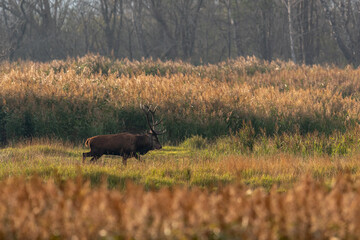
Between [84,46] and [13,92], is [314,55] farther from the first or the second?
[13,92]

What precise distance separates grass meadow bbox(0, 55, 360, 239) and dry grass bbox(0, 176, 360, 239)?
0.04 feet

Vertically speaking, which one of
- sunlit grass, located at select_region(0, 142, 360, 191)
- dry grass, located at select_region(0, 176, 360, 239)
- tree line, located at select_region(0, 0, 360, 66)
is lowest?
sunlit grass, located at select_region(0, 142, 360, 191)

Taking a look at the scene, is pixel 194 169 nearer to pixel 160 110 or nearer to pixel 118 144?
pixel 118 144

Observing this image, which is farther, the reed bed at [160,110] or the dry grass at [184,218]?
the reed bed at [160,110]

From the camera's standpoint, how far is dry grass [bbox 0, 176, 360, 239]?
13.7 ft

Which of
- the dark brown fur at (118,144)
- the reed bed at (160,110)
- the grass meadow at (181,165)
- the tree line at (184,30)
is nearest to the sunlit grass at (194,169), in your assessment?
the grass meadow at (181,165)

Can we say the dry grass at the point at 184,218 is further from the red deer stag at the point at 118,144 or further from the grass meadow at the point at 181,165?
the red deer stag at the point at 118,144

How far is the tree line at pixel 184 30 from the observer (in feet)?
135

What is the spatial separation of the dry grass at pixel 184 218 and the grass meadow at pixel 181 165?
1 centimetres

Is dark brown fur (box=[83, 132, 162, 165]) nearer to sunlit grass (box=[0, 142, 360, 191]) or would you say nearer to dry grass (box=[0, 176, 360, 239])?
sunlit grass (box=[0, 142, 360, 191])

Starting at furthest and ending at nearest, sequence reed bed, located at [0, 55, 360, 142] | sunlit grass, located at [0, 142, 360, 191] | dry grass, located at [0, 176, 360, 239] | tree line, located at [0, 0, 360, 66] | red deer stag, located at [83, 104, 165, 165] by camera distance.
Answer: tree line, located at [0, 0, 360, 66], reed bed, located at [0, 55, 360, 142], red deer stag, located at [83, 104, 165, 165], sunlit grass, located at [0, 142, 360, 191], dry grass, located at [0, 176, 360, 239]

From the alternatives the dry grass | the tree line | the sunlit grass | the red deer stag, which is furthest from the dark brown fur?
the tree line

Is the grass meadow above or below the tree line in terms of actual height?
below

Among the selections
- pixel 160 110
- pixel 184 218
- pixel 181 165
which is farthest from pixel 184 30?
pixel 184 218
